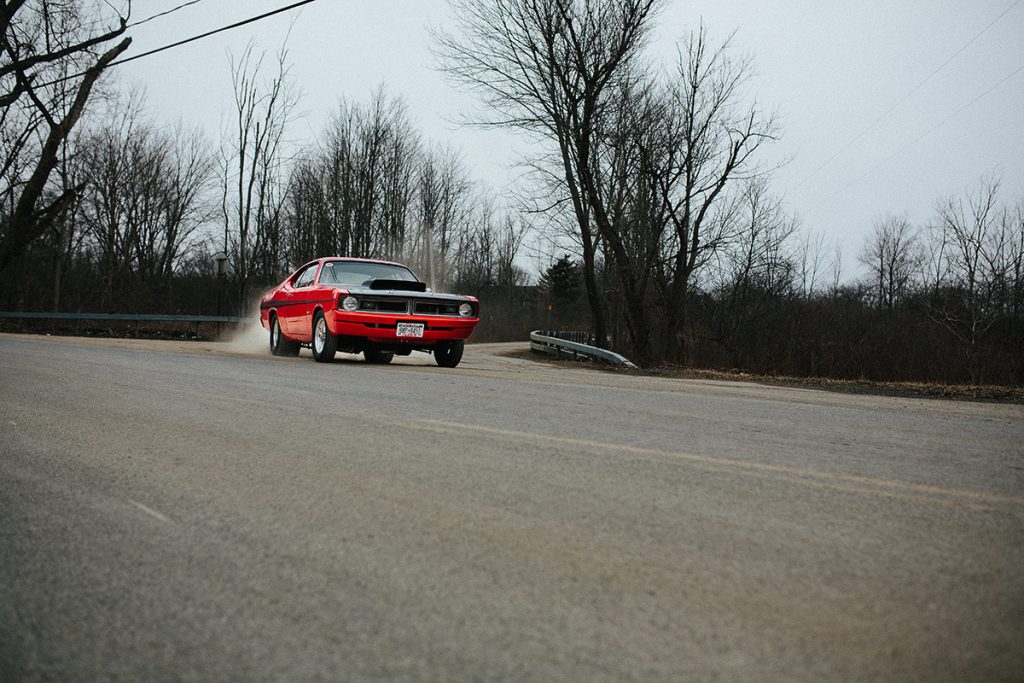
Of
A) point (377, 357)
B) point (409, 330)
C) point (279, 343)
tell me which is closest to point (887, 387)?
point (409, 330)

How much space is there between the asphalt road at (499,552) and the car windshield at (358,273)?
7.71 metres

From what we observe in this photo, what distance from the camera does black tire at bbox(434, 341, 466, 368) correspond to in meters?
13.1

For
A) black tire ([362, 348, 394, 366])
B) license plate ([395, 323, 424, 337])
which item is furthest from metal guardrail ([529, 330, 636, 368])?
license plate ([395, 323, 424, 337])

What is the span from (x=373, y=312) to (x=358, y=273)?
1500 millimetres

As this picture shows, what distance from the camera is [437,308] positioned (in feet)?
40.9

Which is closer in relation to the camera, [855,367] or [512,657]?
[512,657]

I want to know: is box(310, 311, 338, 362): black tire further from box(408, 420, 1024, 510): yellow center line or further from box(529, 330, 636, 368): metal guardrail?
box(529, 330, 636, 368): metal guardrail

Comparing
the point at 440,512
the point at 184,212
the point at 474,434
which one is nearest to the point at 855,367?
the point at 474,434

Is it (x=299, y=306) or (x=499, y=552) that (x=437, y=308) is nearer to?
(x=299, y=306)

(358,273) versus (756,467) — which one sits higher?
(358,273)

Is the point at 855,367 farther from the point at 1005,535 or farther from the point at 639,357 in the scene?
the point at 1005,535

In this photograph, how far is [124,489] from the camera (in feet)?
11.4

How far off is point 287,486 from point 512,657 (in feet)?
6.53

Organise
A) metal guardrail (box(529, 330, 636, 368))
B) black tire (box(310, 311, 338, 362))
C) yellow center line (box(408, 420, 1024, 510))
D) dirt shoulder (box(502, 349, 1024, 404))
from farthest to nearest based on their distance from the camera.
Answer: metal guardrail (box(529, 330, 636, 368))
black tire (box(310, 311, 338, 362))
dirt shoulder (box(502, 349, 1024, 404))
yellow center line (box(408, 420, 1024, 510))
